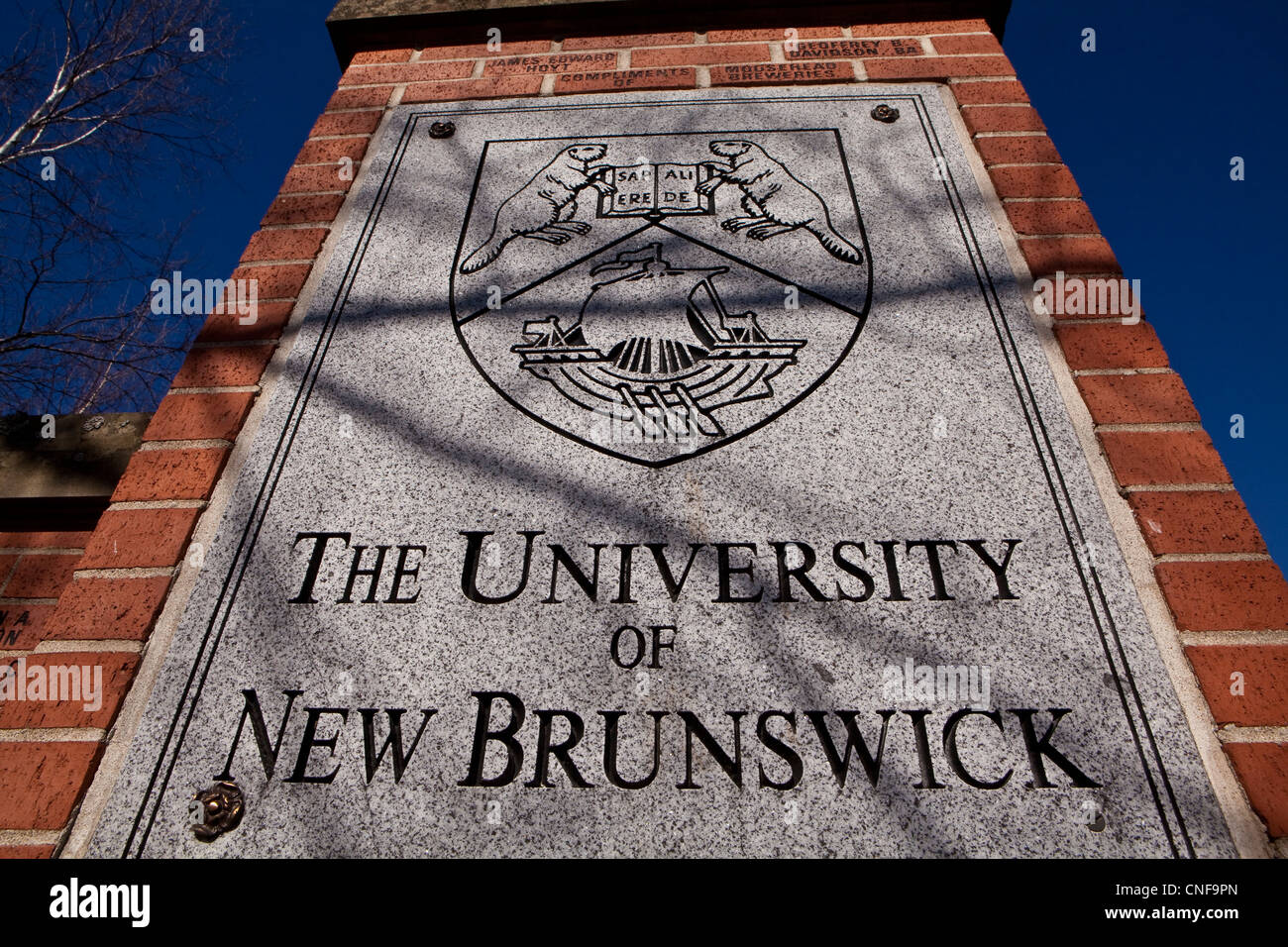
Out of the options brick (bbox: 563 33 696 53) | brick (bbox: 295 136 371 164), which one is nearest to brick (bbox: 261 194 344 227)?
brick (bbox: 295 136 371 164)

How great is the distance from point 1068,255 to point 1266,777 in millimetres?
1070

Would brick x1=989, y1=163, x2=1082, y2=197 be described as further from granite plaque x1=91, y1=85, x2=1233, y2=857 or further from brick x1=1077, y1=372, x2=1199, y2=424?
brick x1=1077, y1=372, x2=1199, y2=424

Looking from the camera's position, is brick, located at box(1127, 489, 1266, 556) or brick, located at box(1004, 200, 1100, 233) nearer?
brick, located at box(1127, 489, 1266, 556)

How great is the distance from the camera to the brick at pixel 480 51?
227 centimetres

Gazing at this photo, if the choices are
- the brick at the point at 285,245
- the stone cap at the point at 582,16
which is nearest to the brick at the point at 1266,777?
the brick at the point at 285,245

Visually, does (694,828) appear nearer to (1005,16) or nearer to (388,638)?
(388,638)

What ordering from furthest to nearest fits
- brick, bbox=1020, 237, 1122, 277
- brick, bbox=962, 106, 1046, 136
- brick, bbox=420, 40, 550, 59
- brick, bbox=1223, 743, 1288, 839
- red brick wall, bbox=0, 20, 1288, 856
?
brick, bbox=420, 40, 550, 59 < brick, bbox=962, 106, 1046, 136 < brick, bbox=1020, 237, 1122, 277 < red brick wall, bbox=0, 20, 1288, 856 < brick, bbox=1223, 743, 1288, 839

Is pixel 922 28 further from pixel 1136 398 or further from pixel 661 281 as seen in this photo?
pixel 1136 398

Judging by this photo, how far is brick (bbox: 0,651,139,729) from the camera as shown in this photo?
1.16 metres

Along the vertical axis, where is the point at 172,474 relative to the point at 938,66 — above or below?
below

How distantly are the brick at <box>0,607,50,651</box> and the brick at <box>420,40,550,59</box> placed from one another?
1.84 m

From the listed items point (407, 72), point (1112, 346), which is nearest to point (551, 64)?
point (407, 72)

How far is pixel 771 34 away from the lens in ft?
7.30

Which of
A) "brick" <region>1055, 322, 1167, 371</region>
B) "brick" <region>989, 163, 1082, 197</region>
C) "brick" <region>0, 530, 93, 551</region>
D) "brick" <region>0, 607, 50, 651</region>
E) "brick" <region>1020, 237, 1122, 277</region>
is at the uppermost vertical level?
"brick" <region>989, 163, 1082, 197</region>
